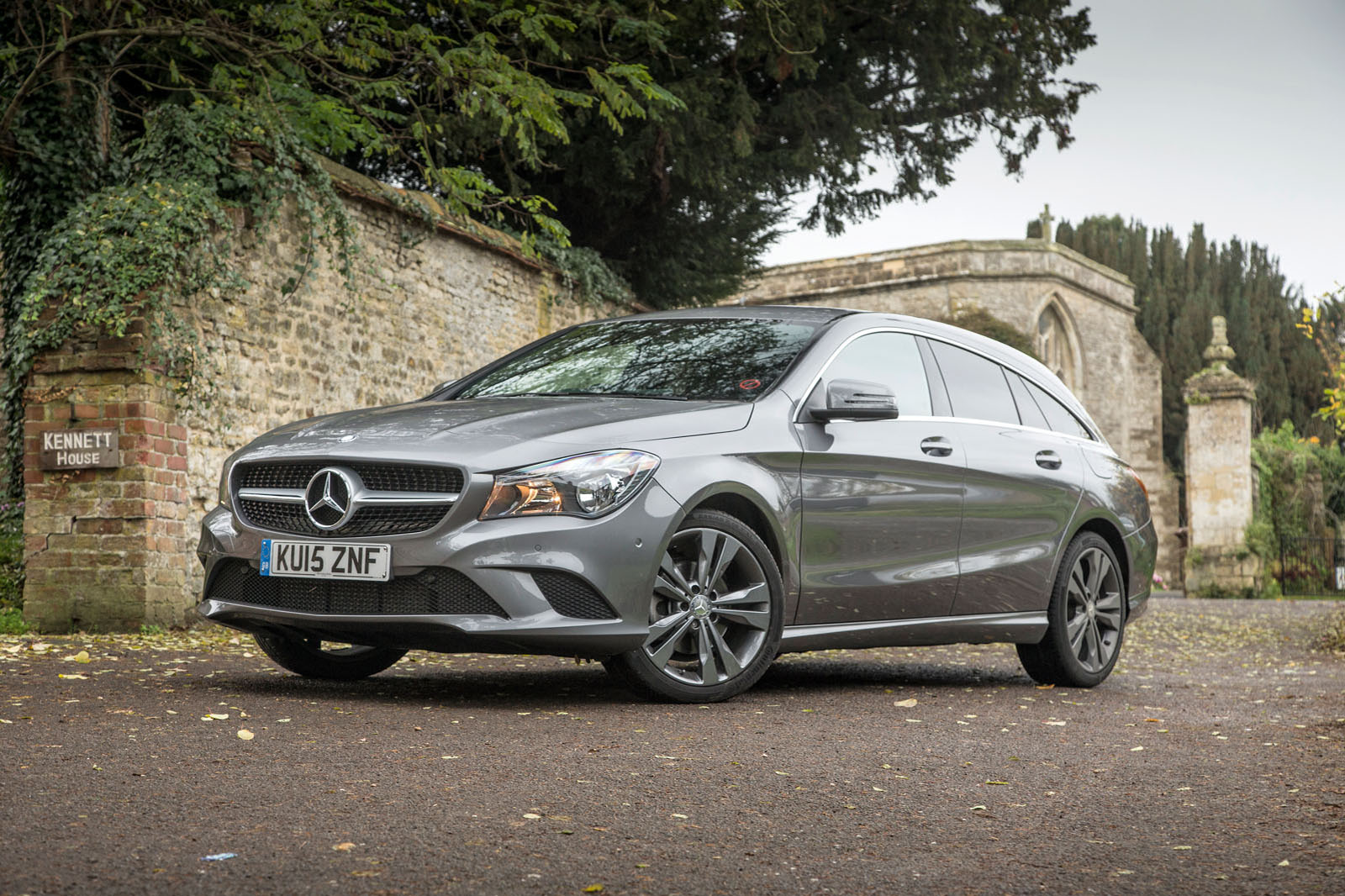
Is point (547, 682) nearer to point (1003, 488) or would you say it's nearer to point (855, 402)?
point (855, 402)

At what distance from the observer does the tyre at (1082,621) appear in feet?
23.4

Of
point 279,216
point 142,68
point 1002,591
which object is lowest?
point 1002,591

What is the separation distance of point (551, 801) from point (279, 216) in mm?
7900

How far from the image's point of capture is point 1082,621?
728 cm

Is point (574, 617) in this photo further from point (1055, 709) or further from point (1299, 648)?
point (1299, 648)

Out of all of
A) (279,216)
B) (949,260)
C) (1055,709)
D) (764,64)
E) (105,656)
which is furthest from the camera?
(949,260)

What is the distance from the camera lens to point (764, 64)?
15289 millimetres

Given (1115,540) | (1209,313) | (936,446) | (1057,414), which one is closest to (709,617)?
(936,446)

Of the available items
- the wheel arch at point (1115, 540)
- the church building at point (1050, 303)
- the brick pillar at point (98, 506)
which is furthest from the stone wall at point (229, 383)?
the church building at point (1050, 303)

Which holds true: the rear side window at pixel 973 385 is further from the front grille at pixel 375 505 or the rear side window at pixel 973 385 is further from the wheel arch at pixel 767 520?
the front grille at pixel 375 505

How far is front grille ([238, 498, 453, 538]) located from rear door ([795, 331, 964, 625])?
157 centimetres

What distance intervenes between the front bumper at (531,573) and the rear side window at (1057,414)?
309 centimetres

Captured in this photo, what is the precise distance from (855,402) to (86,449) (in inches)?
216

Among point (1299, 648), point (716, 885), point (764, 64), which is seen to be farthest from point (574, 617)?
point (764, 64)
